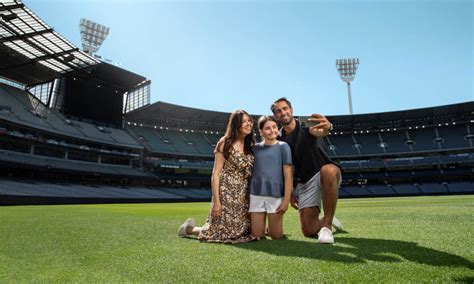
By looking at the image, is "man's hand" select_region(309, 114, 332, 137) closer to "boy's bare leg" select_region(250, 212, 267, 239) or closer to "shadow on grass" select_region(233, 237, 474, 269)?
"boy's bare leg" select_region(250, 212, 267, 239)

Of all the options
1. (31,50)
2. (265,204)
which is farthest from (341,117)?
(265,204)

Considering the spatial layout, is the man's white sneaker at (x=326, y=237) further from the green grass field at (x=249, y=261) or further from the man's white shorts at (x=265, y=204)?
the man's white shorts at (x=265, y=204)

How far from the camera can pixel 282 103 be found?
5352 mm

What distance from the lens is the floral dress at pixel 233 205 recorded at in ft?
16.3

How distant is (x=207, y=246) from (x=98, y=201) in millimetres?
34674

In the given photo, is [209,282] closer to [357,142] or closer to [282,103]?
[282,103]

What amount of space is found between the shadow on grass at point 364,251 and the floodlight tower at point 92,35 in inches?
2444

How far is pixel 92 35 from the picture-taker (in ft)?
191

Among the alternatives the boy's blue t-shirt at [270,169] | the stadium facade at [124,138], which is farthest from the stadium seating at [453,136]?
the boy's blue t-shirt at [270,169]

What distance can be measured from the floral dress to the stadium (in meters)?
0.42

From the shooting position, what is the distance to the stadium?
10.5ft

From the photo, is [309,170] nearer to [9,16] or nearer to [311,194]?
[311,194]

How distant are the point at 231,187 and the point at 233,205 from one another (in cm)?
30

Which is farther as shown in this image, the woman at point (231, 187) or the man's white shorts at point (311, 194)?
the man's white shorts at point (311, 194)
